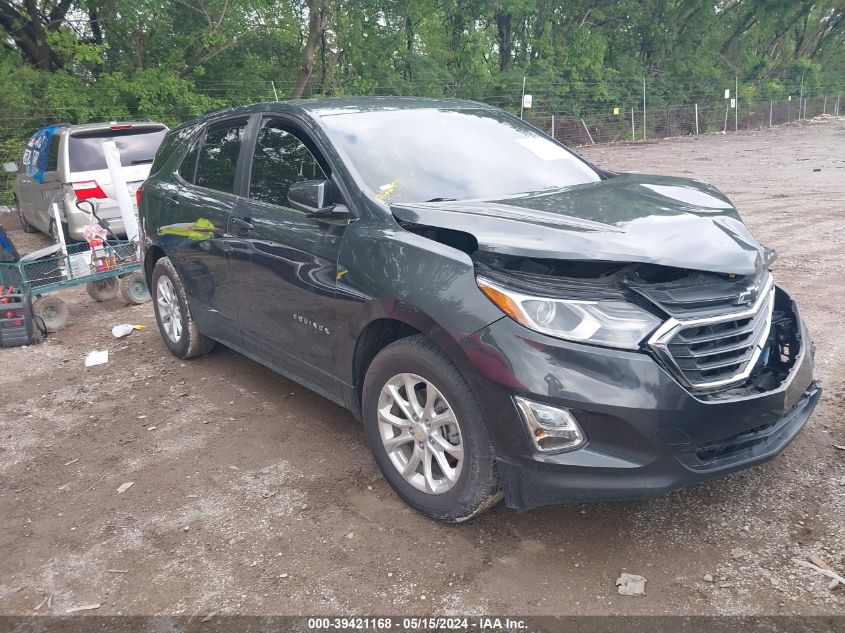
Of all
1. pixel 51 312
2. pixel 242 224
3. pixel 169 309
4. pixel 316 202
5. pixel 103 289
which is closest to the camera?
pixel 316 202

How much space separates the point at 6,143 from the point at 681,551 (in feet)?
54.9

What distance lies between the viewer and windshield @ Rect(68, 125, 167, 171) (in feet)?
30.3

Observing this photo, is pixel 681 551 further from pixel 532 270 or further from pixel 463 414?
pixel 532 270

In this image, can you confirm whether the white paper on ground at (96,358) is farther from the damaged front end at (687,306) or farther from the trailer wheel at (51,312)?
the damaged front end at (687,306)

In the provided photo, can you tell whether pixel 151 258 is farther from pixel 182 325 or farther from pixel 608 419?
pixel 608 419

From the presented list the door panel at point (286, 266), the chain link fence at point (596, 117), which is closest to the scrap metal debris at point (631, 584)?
the door panel at point (286, 266)

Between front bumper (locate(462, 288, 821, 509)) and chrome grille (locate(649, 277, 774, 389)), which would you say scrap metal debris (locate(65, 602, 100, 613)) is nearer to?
front bumper (locate(462, 288, 821, 509))

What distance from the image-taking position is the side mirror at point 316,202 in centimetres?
345

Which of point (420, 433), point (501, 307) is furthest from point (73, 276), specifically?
point (501, 307)

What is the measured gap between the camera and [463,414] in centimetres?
288

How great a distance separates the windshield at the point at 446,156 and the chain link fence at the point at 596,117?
46.7 feet

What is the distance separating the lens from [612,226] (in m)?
3.00

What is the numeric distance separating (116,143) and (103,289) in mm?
2708

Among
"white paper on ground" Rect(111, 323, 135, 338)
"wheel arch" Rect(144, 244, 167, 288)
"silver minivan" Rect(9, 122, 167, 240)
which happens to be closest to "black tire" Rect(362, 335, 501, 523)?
"wheel arch" Rect(144, 244, 167, 288)
